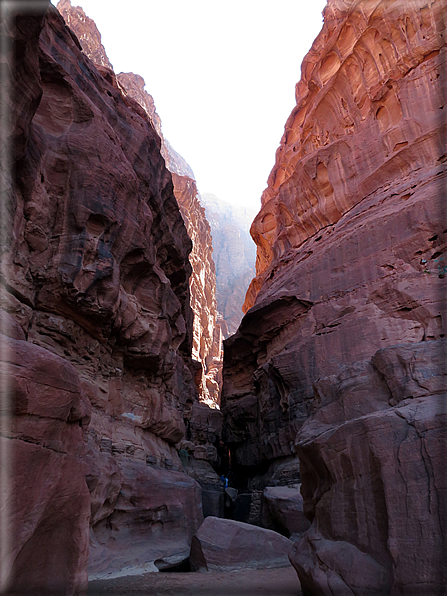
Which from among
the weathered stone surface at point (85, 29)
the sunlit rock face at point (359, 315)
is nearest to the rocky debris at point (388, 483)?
the sunlit rock face at point (359, 315)

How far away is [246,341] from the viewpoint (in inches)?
1081

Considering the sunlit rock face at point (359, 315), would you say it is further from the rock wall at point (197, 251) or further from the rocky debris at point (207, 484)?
the rock wall at point (197, 251)

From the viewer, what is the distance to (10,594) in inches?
170

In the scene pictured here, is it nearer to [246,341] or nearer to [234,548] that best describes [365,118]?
[246,341]

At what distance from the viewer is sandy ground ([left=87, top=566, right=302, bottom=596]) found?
336 inches

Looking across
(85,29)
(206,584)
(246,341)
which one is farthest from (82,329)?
(85,29)

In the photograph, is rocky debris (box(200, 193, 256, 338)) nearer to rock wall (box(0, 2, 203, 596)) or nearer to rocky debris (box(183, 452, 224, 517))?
rocky debris (box(183, 452, 224, 517))

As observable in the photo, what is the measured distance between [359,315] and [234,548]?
1023cm

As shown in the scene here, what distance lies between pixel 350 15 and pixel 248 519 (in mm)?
30243

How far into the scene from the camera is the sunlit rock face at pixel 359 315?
220 inches

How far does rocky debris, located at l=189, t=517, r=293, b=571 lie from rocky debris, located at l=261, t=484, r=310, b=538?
2752 mm

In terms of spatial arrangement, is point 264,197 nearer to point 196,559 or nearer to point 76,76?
point 76,76

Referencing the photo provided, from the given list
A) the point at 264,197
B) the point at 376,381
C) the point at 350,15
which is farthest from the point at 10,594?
the point at 264,197

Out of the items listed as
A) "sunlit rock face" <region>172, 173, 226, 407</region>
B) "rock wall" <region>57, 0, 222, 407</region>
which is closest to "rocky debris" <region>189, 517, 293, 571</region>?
"sunlit rock face" <region>172, 173, 226, 407</region>
